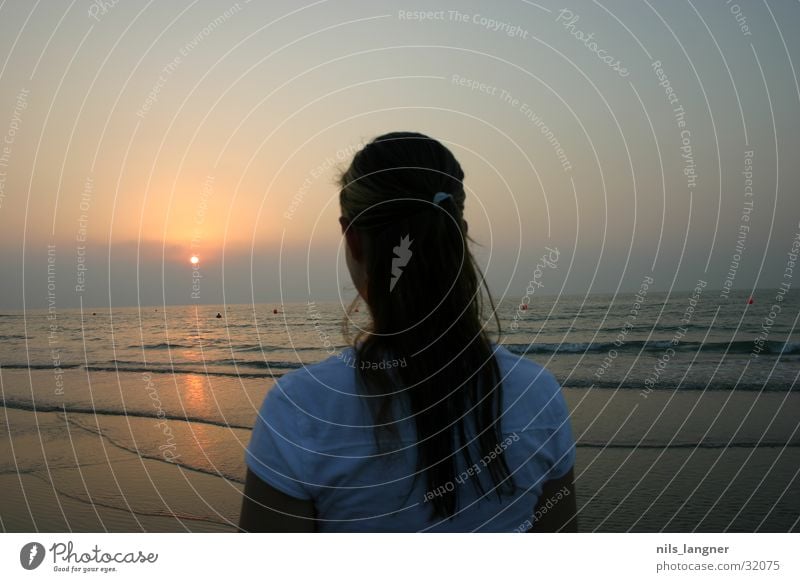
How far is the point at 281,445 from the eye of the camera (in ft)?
6.00

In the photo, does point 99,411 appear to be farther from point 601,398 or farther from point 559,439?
point 559,439

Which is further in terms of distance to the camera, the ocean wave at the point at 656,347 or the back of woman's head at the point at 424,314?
the ocean wave at the point at 656,347

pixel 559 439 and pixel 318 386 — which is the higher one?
pixel 318 386

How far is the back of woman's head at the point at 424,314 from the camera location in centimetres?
194

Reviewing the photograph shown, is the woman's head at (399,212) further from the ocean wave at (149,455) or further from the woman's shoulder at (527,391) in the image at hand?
the ocean wave at (149,455)

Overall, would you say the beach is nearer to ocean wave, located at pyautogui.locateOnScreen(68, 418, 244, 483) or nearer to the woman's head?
ocean wave, located at pyautogui.locateOnScreen(68, 418, 244, 483)

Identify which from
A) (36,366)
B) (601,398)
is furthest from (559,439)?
(36,366)

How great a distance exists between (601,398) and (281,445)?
33.3 feet

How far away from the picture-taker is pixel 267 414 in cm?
183

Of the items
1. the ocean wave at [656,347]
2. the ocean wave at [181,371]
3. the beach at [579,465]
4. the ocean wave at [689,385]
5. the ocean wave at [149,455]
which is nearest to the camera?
the beach at [579,465]

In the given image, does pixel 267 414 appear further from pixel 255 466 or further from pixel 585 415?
pixel 585 415

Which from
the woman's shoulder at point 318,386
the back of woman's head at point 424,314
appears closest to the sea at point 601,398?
the back of woman's head at point 424,314

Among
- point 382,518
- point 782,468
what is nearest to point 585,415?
point 782,468

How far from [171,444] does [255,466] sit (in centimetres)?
750
